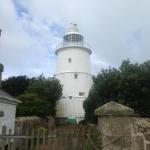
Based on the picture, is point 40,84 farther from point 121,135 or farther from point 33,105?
point 121,135

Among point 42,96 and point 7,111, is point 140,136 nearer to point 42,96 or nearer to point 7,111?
point 7,111

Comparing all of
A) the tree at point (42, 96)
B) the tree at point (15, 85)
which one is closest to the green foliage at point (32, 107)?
the tree at point (42, 96)

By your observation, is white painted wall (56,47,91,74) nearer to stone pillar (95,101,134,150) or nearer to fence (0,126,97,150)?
fence (0,126,97,150)

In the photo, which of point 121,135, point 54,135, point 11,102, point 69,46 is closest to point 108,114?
point 121,135

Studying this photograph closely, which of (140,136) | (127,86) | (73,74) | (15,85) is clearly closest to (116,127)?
(140,136)

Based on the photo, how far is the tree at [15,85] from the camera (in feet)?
158

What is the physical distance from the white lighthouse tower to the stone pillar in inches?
1592

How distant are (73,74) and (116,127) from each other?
4183cm

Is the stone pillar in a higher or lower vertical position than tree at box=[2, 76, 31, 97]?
lower

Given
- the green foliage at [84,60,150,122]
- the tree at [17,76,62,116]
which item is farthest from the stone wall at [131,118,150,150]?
the tree at [17,76,62,116]

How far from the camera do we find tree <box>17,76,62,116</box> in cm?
3841

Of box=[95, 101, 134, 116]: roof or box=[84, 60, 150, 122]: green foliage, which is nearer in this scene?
box=[95, 101, 134, 116]: roof

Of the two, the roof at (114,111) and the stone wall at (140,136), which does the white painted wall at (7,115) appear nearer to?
the roof at (114,111)

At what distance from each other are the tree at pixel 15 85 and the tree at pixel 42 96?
7.19ft
